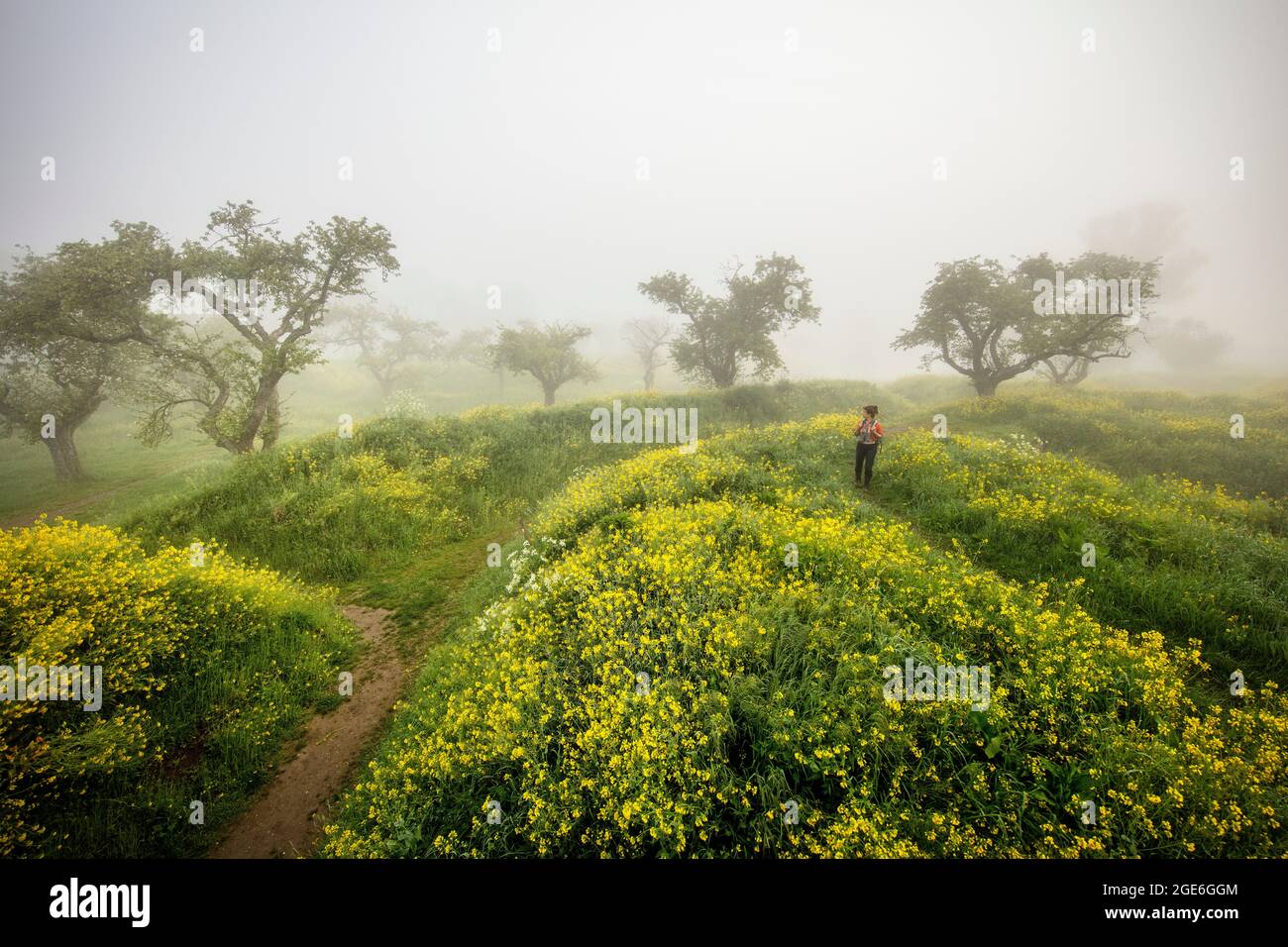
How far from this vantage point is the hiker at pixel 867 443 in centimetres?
1273

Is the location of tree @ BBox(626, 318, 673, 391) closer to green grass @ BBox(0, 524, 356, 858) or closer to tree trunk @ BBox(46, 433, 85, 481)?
tree trunk @ BBox(46, 433, 85, 481)

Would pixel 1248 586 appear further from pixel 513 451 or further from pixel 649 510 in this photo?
pixel 513 451

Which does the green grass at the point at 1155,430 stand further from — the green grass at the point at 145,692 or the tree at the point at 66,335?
the tree at the point at 66,335

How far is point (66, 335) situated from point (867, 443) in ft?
96.4

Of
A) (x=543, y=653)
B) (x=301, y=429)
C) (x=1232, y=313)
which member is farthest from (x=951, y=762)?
(x=1232, y=313)

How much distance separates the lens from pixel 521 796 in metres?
4.72

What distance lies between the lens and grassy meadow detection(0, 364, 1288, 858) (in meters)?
4.27

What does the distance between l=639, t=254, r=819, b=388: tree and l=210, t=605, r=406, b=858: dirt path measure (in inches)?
1145

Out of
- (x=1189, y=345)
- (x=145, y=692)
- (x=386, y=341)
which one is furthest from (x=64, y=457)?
(x=1189, y=345)

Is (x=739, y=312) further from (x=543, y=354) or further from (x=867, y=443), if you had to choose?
(x=867, y=443)

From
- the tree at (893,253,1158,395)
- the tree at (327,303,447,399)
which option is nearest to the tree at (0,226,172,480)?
the tree at (327,303,447,399)

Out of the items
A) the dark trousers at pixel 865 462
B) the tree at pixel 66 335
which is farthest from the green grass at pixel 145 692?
the tree at pixel 66 335

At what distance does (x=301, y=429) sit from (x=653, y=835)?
42.0 meters

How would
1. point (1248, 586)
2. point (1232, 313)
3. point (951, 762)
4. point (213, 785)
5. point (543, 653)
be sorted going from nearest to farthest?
point (951, 762)
point (213, 785)
point (543, 653)
point (1248, 586)
point (1232, 313)
